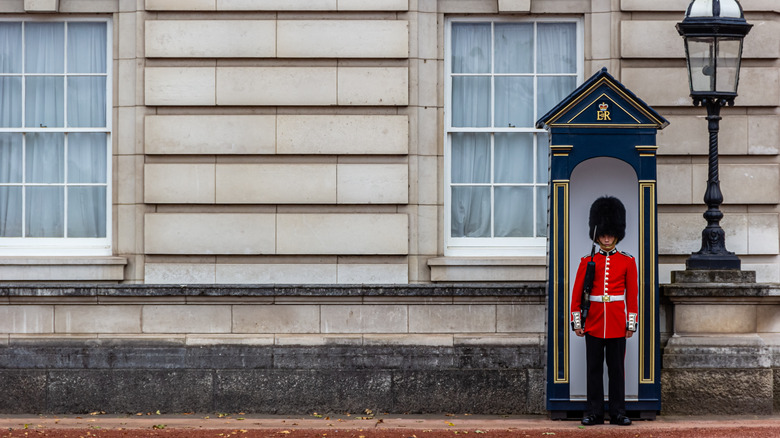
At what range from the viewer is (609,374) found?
10.9 metres

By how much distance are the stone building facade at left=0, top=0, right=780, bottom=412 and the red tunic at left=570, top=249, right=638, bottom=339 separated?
1007 millimetres

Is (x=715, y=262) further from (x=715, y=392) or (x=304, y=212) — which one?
(x=304, y=212)

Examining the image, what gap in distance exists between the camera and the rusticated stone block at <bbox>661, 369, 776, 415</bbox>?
11312 millimetres

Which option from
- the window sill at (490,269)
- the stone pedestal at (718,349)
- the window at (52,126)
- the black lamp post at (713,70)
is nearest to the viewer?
the black lamp post at (713,70)

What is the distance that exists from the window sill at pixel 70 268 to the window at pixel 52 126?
1.23ft

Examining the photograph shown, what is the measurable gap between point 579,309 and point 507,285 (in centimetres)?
108

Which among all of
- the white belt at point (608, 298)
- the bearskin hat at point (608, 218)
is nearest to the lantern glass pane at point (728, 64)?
the bearskin hat at point (608, 218)

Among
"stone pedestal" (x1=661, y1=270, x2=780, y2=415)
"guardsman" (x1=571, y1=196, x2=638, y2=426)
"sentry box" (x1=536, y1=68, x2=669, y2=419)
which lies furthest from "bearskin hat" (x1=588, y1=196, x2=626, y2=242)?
"stone pedestal" (x1=661, y1=270, x2=780, y2=415)

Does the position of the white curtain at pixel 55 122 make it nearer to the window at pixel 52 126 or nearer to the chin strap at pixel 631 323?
the window at pixel 52 126

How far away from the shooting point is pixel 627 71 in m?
12.0

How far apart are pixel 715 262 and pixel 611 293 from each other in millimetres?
1187

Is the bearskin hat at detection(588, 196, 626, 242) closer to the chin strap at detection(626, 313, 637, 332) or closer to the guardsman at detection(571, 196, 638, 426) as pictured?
the guardsman at detection(571, 196, 638, 426)

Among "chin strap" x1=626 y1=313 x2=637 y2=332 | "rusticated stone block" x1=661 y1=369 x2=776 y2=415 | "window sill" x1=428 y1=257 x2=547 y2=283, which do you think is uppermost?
"window sill" x1=428 y1=257 x2=547 y2=283

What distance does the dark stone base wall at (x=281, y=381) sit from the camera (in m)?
11.7
